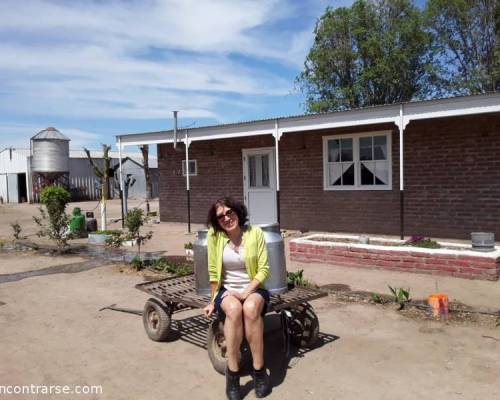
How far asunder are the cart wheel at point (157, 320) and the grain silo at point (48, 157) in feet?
92.7

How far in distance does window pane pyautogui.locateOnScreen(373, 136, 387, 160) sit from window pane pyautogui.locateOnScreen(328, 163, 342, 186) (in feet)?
3.13

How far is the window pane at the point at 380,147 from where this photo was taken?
10.7 metres

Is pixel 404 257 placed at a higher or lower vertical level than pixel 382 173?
lower

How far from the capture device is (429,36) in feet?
91.5

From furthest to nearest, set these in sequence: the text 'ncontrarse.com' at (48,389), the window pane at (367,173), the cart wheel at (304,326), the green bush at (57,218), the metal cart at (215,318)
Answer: the window pane at (367,173), the green bush at (57,218), the cart wheel at (304,326), the metal cart at (215,318), the text 'ncontrarse.com' at (48,389)

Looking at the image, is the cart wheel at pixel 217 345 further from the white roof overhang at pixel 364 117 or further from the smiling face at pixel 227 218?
the white roof overhang at pixel 364 117

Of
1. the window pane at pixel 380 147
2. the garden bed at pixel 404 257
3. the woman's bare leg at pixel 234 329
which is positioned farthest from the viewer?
the window pane at pixel 380 147

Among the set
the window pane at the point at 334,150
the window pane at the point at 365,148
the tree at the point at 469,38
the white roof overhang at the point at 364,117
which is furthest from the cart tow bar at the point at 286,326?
the tree at the point at 469,38

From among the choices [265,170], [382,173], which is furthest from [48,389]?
[265,170]

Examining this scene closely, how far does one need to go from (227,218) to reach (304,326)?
1.29 meters

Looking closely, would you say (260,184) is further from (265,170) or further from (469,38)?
(469,38)

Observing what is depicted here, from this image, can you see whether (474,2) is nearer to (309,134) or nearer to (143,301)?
(309,134)

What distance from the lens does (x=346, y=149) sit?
37.0ft

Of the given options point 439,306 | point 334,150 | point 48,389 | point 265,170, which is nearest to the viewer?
point 48,389
